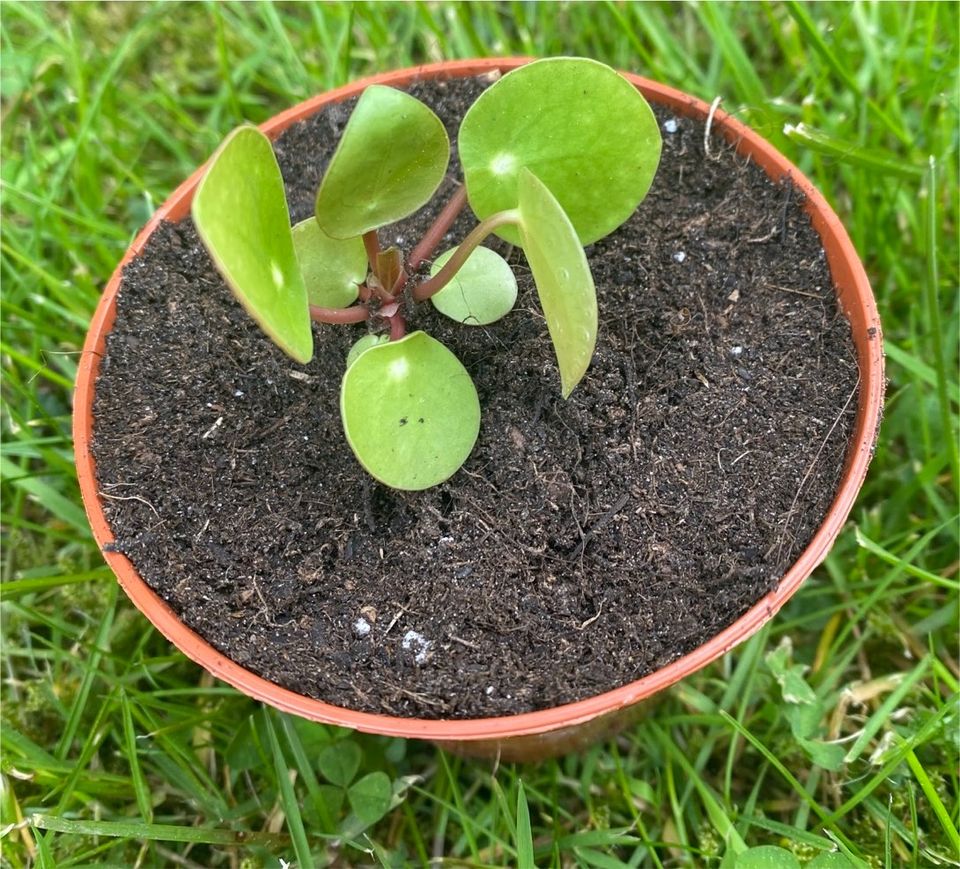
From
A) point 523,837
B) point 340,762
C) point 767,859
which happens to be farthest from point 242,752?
point 767,859

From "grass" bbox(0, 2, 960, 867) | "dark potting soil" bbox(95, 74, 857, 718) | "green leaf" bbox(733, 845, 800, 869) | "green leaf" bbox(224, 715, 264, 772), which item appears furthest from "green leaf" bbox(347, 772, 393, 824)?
"green leaf" bbox(733, 845, 800, 869)

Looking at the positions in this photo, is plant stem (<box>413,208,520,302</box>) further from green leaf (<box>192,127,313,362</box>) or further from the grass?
the grass

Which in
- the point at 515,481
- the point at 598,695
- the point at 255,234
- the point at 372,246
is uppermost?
the point at 255,234

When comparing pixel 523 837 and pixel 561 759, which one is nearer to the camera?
pixel 523 837

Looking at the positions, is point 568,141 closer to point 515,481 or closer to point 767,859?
point 515,481

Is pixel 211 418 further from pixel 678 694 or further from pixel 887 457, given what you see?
pixel 887 457
